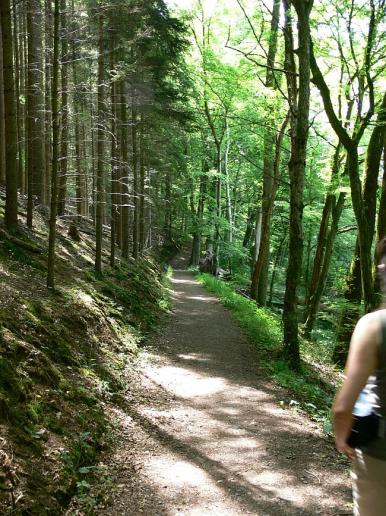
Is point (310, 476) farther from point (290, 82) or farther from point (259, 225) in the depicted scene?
point (259, 225)

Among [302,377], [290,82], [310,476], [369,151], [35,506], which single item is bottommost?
[302,377]

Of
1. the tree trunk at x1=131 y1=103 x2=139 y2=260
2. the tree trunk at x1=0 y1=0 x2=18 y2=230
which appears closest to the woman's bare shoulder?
the tree trunk at x1=0 y1=0 x2=18 y2=230

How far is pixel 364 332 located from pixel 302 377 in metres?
7.47

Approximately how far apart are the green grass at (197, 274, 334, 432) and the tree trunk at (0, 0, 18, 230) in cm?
654

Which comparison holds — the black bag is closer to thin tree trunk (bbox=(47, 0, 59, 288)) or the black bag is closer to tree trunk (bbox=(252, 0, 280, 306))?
thin tree trunk (bbox=(47, 0, 59, 288))

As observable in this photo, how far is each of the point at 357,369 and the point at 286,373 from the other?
23.5 feet

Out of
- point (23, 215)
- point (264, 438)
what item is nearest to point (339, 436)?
point (264, 438)

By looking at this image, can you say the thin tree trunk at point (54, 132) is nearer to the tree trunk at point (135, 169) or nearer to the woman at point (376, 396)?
the woman at point (376, 396)

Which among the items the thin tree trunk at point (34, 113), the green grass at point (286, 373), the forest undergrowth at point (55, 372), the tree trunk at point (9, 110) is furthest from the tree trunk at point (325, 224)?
the tree trunk at point (9, 110)

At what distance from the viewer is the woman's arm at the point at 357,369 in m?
2.00

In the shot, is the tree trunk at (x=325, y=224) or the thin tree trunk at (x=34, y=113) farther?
the tree trunk at (x=325, y=224)

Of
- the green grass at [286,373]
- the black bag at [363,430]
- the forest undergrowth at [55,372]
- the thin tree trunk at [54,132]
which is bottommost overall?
the green grass at [286,373]

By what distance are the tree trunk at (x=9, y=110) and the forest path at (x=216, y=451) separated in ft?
14.9

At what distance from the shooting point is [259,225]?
21281mm
